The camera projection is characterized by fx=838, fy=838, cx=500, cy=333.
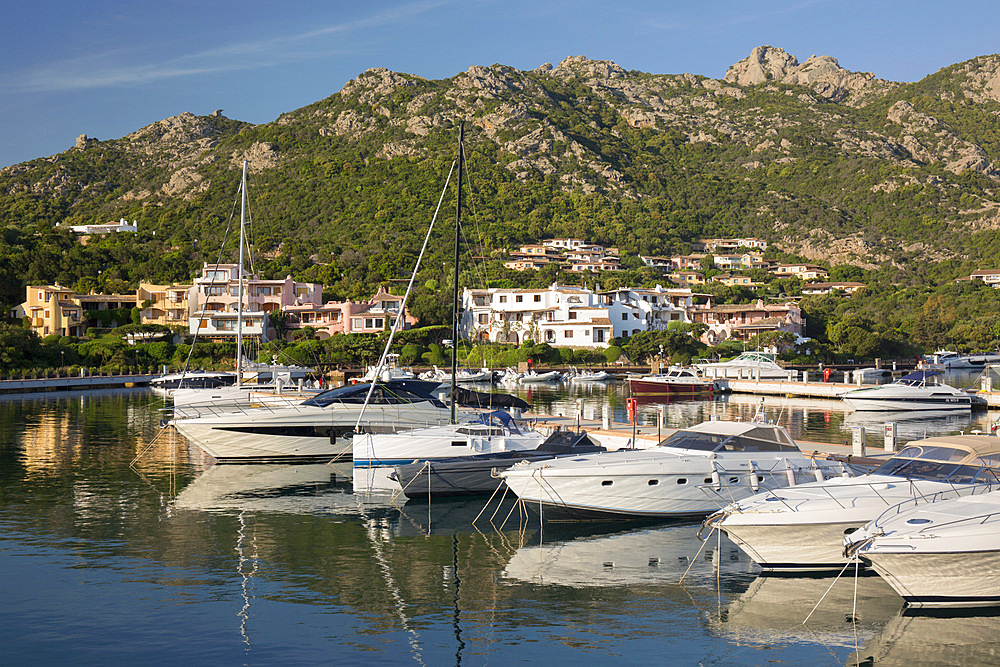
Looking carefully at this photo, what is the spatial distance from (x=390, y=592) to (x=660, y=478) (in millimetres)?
7956

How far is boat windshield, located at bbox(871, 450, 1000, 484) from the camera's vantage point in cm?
1773

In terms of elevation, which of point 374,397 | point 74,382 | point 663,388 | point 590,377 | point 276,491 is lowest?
point 276,491

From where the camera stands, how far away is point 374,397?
1280 inches

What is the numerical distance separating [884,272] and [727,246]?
37.5 metres

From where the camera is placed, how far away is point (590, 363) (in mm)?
96062

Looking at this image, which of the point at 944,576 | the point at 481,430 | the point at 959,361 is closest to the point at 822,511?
the point at 944,576

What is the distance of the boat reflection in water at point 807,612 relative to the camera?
1396 cm

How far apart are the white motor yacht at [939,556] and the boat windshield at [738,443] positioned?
736cm

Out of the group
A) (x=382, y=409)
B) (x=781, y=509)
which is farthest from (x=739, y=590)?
(x=382, y=409)

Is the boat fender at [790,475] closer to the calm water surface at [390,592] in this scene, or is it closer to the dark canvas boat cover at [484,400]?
the calm water surface at [390,592]

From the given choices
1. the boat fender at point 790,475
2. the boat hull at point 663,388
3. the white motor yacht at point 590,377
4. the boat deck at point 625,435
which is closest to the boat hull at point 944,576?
the boat fender at point 790,475

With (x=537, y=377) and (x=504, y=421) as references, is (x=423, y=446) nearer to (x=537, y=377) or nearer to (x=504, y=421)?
(x=504, y=421)

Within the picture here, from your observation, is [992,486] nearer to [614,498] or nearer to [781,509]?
[781,509]

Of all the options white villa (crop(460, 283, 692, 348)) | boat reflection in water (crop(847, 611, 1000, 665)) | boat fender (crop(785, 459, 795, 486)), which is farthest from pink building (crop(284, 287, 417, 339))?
boat reflection in water (crop(847, 611, 1000, 665))
